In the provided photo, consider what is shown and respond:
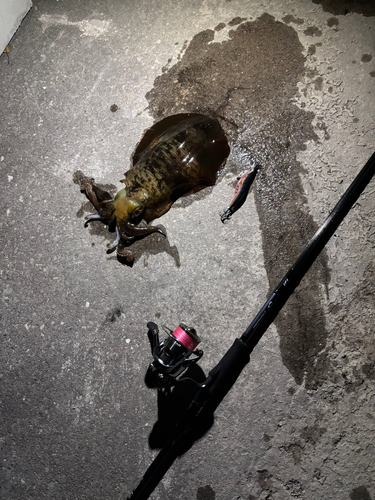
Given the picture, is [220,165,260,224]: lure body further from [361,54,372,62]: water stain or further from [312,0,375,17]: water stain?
[312,0,375,17]: water stain

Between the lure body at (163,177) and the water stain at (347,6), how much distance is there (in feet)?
4.50

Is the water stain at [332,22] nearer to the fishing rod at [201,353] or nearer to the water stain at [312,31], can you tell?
the water stain at [312,31]

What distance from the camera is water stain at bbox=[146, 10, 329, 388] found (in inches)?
107

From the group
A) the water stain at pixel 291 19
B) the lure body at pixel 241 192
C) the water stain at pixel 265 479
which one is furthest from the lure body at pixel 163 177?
the water stain at pixel 265 479

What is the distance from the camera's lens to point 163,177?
9.66 ft

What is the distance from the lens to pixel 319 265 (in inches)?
109

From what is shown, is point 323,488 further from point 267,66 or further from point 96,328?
point 267,66

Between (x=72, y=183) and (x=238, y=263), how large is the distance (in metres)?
1.59

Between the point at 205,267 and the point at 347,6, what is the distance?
2491 millimetres

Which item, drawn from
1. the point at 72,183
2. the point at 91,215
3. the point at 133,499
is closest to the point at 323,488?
the point at 133,499

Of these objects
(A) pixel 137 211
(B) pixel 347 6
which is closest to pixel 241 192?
(A) pixel 137 211

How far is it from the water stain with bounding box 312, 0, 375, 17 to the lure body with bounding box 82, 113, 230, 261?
137 centimetres

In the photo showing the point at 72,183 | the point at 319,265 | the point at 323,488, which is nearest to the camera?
the point at 323,488

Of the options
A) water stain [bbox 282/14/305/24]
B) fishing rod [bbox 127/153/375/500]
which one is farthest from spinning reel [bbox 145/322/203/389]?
water stain [bbox 282/14/305/24]
